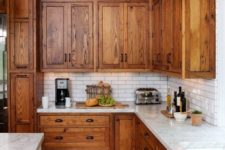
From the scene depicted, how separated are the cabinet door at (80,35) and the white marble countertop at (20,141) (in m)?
2.17

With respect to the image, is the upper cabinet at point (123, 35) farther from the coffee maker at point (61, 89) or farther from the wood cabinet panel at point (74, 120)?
the wood cabinet panel at point (74, 120)

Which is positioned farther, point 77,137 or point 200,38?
point 77,137

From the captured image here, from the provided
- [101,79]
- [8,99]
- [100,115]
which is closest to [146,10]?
[101,79]

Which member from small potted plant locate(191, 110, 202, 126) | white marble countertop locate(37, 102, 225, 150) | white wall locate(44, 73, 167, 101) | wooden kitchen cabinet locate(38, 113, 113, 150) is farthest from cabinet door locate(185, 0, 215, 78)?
white wall locate(44, 73, 167, 101)

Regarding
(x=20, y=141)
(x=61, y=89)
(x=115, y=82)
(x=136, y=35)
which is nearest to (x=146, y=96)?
(x=115, y=82)

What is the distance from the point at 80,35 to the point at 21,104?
123cm

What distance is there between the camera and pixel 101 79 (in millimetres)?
5289

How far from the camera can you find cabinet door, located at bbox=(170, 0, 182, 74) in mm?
3336

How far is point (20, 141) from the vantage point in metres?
2.64

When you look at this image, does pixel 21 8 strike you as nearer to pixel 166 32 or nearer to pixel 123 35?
pixel 123 35

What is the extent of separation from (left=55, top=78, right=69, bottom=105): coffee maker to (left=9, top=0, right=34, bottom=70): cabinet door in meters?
0.54

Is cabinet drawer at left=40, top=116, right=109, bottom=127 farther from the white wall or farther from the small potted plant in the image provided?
the small potted plant

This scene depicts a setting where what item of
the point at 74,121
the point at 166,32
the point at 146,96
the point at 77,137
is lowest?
the point at 77,137

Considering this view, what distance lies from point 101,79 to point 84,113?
0.82 metres
